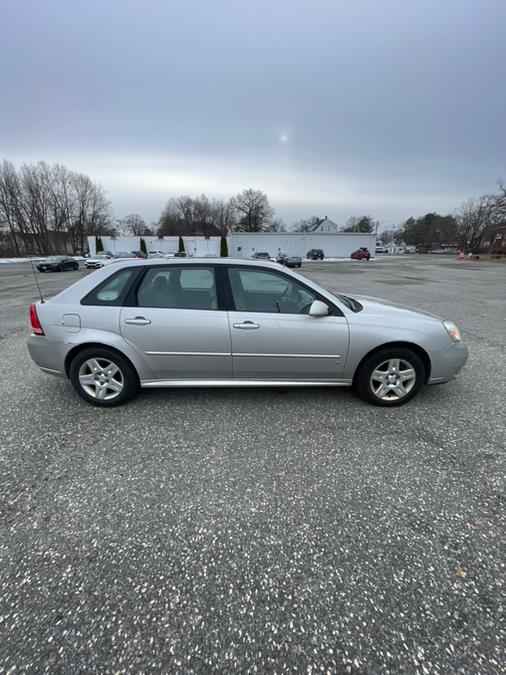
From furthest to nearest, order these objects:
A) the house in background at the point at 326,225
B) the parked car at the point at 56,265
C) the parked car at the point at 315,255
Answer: the house in background at the point at 326,225, the parked car at the point at 315,255, the parked car at the point at 56,265

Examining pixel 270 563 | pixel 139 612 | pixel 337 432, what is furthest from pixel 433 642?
pixel 337 432

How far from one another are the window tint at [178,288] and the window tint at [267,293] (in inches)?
10.3

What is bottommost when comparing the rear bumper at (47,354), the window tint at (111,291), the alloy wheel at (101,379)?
the alloy wheel at (101,379)

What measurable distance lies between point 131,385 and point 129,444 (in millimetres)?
749

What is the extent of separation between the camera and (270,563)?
1.71 meters

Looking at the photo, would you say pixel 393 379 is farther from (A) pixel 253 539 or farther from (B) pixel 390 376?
(A) pixel 253 539

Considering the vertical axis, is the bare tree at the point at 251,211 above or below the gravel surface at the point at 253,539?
above

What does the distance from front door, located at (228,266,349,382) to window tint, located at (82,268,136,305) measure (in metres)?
1.15

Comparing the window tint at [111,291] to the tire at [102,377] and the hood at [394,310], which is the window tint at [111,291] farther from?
the hood at [394,310]

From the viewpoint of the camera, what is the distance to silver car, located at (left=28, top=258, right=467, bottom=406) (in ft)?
10.1

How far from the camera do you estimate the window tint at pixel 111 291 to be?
10.4ft

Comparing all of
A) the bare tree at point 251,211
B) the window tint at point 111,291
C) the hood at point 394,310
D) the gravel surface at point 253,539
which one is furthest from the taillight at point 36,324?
the bare tree at point 251,211

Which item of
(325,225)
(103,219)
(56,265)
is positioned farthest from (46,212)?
(325,225)

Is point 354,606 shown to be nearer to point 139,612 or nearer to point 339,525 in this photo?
point 339,525
